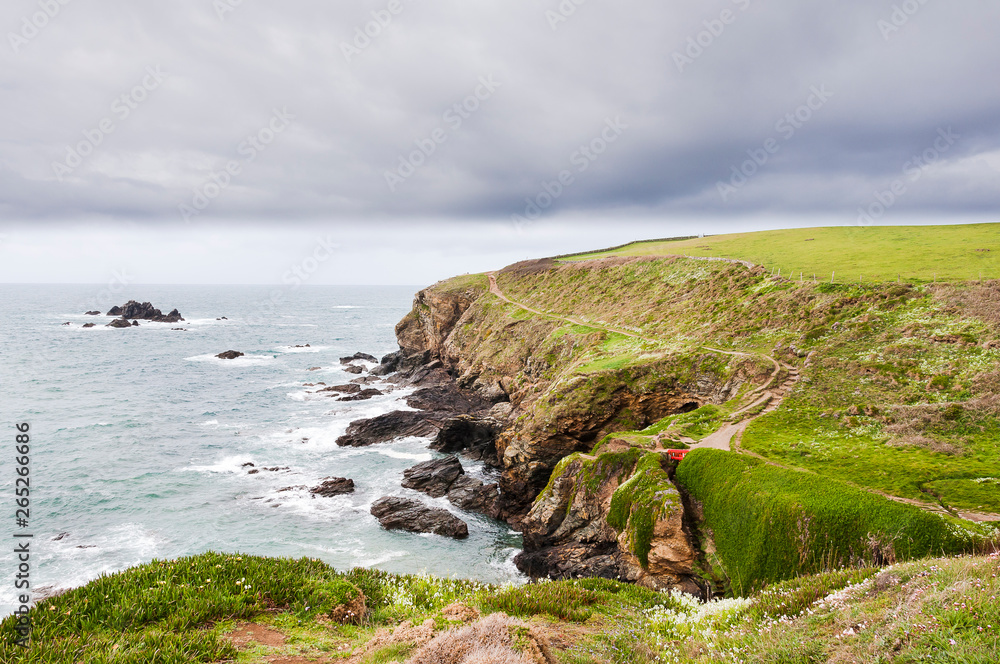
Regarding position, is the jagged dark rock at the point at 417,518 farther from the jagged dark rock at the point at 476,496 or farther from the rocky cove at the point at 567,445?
the jagged dark rock at the point at 476,496

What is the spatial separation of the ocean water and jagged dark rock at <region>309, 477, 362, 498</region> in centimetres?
66

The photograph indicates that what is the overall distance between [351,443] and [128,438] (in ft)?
69.2

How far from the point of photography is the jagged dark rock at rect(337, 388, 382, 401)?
187 feet

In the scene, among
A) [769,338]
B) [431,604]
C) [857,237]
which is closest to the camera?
[431,604]

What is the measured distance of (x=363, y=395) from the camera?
5775 cm

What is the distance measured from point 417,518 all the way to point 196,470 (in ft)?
67.5

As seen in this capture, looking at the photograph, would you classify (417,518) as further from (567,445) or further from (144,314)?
(144,314)

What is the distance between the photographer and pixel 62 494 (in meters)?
32.1

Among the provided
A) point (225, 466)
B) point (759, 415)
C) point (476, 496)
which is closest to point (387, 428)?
point (225, 466)

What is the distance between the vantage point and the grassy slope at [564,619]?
5.61 m

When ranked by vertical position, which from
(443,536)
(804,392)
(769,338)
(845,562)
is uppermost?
(769,338)

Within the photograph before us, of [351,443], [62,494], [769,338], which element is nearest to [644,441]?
[769,338]

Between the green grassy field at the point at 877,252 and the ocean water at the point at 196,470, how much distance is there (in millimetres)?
37356

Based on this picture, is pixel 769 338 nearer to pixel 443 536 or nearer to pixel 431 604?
pixel 443 536
